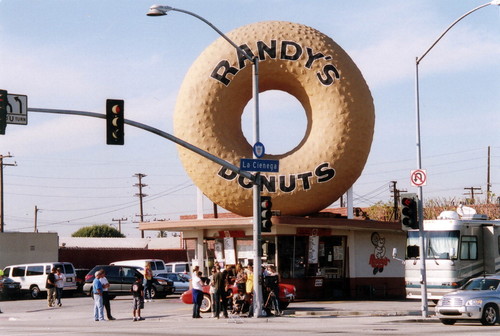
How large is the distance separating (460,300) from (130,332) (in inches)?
358

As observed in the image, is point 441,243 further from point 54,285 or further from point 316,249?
point 54,285

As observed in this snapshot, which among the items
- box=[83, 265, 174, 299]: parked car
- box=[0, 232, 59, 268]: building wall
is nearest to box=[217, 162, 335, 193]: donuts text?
box=[83, 265, 174, 299]: parked car

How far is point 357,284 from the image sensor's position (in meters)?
37.6

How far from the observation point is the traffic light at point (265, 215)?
27625mm

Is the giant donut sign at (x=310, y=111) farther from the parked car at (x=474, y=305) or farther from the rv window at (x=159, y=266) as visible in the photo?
the rv window at (x=159, y=266)

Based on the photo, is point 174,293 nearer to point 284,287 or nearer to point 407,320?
point 284,287

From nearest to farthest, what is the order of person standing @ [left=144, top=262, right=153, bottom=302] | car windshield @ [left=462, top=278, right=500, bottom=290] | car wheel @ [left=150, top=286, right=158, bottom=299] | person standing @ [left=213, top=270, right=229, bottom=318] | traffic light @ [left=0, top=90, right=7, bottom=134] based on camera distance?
traffic light @ [left=0, top=90, right=7, bottom=134] → car windshield @ [left=462, top=278, right=500, bottom=290] → person standing @ [left=213, top=270, right=229, bottom=318] → person standing @ [left=144, top=262, right=153, bottom=302] → car wheel @ [left=150, top=286, right=158, bottom=299]

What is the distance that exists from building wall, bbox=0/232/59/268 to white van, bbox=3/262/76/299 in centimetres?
526

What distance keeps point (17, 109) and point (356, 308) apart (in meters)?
14.6

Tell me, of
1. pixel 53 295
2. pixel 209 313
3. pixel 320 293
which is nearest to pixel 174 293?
pixel 53 295

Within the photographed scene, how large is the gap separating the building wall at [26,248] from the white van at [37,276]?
17.2 ft

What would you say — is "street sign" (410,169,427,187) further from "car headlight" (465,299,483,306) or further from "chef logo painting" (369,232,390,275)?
"chef logo painting" (369,232,390,275)

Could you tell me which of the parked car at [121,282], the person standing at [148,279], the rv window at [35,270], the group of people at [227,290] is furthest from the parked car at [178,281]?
the group of people at [227,290]

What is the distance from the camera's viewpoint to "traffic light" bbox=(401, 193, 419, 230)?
27.5 meters
